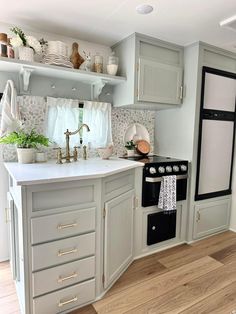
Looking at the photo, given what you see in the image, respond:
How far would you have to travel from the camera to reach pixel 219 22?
1892 millimetres

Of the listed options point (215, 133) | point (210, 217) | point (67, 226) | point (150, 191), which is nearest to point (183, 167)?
point (150, 191)

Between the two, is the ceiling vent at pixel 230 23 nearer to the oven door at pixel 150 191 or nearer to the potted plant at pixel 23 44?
the oven door at pixel 150 191

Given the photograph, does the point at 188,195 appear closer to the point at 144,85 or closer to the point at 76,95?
the point at 144,85

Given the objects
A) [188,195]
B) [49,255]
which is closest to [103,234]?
[49,255]

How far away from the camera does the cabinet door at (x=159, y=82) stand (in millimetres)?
2227

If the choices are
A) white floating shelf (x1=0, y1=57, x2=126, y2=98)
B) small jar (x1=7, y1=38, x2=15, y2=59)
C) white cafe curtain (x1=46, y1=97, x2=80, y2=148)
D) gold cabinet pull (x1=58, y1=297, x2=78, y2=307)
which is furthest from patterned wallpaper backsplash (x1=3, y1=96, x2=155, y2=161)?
gold cabinet pull (x1=58, y1=297, x2=78, y2=307)

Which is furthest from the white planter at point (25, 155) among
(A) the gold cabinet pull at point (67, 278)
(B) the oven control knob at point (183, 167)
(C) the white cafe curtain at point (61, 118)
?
(B) the oven control knob at point (183, 167)

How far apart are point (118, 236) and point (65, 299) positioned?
59 centimetres

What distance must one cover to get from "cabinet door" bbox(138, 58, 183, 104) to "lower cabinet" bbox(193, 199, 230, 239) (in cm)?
130

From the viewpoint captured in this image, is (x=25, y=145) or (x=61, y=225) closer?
(x=61, y=225)

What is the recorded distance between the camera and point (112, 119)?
258 centimetres

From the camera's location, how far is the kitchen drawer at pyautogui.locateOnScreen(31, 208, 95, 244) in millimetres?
1377

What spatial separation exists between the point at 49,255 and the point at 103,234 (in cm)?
41

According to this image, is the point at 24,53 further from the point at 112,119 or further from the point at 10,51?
the point at 112,119
